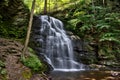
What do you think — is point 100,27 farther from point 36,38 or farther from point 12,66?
point 12,66

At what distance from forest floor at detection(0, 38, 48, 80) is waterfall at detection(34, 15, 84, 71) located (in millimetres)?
4032

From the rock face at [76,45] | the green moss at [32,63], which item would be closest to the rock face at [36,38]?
the rock face at [76,45]

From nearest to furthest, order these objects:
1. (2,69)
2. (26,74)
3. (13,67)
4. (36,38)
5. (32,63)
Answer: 1. (2,69)
2. (26,74)
3. (13,67)
4. (32,63)
5. (36,38)

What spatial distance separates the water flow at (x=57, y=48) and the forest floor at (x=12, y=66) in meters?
4.05

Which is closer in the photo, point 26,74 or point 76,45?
point 26,74

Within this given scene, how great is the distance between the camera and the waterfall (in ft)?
51.5

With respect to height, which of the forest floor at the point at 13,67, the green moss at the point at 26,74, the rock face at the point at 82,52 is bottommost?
the rock face at the point at 82,52

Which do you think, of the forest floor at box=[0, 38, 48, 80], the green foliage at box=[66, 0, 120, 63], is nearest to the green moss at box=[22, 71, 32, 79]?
the forest floor at box=[0, 38, 48, 80]

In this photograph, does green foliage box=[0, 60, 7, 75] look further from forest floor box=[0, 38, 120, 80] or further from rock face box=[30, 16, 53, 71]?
rock face box=[30, 16, 53, 71]

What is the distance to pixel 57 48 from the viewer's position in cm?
1686

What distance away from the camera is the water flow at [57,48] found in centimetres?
1569

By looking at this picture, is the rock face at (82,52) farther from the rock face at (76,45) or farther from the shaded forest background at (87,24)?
the shaded forest background at (87,24)

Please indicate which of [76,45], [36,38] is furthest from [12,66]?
[76,45]

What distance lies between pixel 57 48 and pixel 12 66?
696 centimetres
